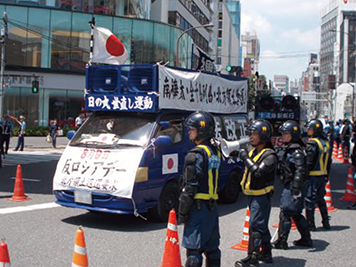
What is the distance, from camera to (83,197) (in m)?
7.81

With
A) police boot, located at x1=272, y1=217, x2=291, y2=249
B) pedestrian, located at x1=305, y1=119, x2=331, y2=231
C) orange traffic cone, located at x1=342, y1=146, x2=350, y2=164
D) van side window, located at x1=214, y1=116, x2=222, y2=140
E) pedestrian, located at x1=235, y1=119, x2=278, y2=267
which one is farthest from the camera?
orange traffic cone, located at x1=342, y1=146, x2=350, y2=164

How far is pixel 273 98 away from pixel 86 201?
12.5m

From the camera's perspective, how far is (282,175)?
693 cm

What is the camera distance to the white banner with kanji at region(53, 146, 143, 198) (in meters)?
7.62

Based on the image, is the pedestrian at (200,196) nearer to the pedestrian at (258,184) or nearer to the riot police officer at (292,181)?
the pedestrian at (258,184)

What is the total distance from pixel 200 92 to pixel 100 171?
10.3 feet

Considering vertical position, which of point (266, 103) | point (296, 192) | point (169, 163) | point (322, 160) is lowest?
point (296, 192)

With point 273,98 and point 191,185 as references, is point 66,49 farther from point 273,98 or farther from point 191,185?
point 191,185

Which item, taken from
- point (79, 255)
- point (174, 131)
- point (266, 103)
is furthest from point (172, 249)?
point (266, 103)

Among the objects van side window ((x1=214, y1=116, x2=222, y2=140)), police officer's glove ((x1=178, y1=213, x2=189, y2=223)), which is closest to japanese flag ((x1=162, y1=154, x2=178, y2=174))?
van side window ((x1=214, y1=116, x2=222, y2=140))

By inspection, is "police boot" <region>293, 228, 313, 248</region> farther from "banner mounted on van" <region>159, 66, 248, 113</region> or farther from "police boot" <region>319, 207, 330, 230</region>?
"banner mounted on van" <region>159, 66, 248, 113</region>

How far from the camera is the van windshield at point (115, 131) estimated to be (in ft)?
26.9

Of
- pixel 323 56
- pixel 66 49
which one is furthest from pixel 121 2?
pixel 323 56

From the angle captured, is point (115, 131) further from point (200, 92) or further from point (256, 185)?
point (256, 185)
